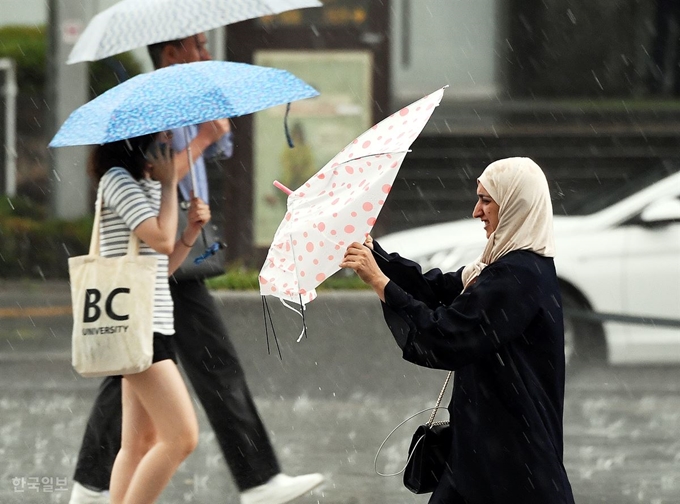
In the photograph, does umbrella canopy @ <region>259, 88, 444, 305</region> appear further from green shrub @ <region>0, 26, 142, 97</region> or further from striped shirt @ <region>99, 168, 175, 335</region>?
green shrub @ <region>0, 26, 142, 97</region>

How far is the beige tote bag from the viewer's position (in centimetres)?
473

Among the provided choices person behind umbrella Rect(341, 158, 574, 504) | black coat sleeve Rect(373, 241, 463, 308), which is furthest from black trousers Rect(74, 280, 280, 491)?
person behind umbrella Rect(341, 158, 574, 504)

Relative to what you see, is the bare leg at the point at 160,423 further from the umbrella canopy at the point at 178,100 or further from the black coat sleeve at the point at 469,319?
the black coat sleeve at the point at 469,319

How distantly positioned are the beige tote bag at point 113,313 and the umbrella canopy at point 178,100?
0.45 m

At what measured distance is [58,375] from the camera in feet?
31.1

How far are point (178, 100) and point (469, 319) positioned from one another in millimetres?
1641

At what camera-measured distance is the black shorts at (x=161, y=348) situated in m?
4.92

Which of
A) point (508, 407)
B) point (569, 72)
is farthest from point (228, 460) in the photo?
point (569, 72)

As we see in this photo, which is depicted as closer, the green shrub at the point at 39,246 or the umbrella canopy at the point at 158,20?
the umbrella canopy at the point at 158,20

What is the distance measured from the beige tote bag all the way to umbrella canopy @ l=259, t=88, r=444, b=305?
3.06 feet

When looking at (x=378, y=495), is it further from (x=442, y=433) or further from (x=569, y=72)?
(x=569, y=72)

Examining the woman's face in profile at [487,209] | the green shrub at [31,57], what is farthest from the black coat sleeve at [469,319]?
the green shrub at [31,57]

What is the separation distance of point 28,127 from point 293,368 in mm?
7142

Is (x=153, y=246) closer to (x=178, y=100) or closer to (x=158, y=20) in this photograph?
(x=178, y=100)
